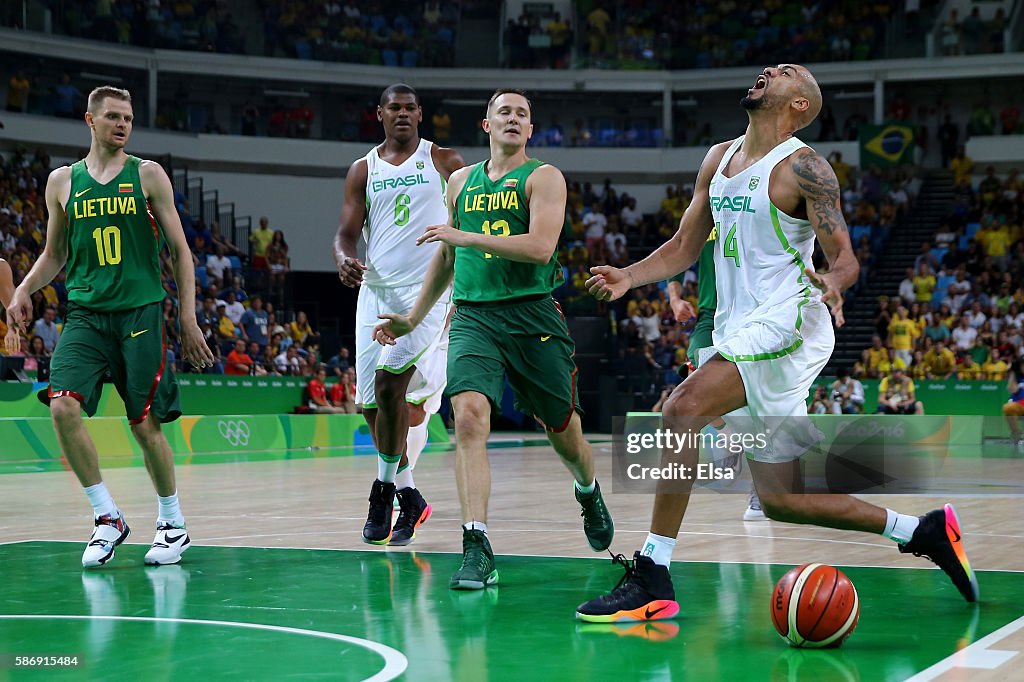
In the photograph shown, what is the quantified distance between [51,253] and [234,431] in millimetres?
13190

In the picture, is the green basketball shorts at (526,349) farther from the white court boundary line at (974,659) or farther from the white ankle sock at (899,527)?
the white court boundary line at (974,659)

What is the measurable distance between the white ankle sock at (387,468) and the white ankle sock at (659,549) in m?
2.85

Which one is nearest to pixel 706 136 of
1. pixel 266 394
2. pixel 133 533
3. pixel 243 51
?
pixel 243 51

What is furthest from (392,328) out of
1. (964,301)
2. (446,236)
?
(964,301)

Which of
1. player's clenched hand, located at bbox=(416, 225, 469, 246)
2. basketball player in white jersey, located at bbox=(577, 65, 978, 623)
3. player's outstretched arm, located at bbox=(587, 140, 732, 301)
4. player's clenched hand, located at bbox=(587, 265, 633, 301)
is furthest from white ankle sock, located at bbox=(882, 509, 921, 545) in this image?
player's clenched hand, located at bbox=(416, 225, 469, 246)

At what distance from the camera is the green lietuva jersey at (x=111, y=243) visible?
270 inches

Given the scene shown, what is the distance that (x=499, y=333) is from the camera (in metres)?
6.45

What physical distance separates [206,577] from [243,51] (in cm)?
2841

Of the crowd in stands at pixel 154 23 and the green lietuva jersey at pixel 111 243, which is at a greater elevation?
the crowd in stands at pixel 154 23

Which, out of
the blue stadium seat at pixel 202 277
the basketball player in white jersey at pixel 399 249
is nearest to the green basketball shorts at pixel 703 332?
the basketball player in white jersey at pixel 399 249

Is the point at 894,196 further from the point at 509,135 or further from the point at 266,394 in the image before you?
the point at 509,135

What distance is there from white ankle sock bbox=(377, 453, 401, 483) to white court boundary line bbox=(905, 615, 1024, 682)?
3955 millimetres

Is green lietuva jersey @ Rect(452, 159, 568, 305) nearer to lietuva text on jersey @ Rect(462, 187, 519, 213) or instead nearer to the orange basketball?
lietuva text on jersey @ Rect(462, 187, 519, 213)

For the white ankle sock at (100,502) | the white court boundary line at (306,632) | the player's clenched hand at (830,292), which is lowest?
the white court boundary line at (306,632)
